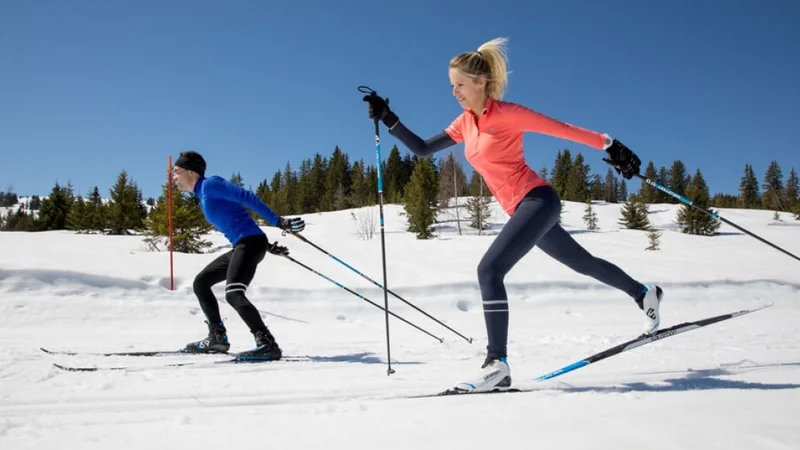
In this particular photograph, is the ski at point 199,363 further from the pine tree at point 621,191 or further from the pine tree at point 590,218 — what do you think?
the pine tree at point 621,191

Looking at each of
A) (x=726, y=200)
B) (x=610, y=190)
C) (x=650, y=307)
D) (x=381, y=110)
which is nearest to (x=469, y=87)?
(x=381, y=110)

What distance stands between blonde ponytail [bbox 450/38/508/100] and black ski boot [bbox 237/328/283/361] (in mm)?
2828

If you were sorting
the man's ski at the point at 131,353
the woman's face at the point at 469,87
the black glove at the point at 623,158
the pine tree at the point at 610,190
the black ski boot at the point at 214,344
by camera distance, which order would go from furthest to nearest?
the pine tree at the point at 610,190 → the black ski boot at the point at 214,344 → the man's ski at the point at 131,353 → the black glove at the point at 623,158 → the woman's face at the point at 469,87

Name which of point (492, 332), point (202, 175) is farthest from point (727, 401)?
point (202, 175)

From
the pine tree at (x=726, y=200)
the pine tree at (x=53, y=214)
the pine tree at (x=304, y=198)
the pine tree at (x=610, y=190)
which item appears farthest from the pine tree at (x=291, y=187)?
the pine tree at (x=726, y=200)

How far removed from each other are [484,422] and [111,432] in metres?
1.64

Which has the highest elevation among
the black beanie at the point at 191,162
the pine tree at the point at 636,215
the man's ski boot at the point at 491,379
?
the pine tree at the point at 636,215

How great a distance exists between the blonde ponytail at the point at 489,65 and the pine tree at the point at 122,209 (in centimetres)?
3985

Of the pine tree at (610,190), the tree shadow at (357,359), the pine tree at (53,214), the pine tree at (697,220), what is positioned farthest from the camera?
the pine tree at (610,190)

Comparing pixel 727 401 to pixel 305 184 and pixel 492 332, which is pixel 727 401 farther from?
pixel 305 184

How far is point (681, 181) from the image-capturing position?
84.4 meters

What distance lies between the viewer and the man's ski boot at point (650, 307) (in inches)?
123

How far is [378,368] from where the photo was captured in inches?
133

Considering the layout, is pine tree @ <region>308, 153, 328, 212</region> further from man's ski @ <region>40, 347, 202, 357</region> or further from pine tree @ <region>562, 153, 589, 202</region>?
man's ski @ <region>40, 347, 202, 357</region>
